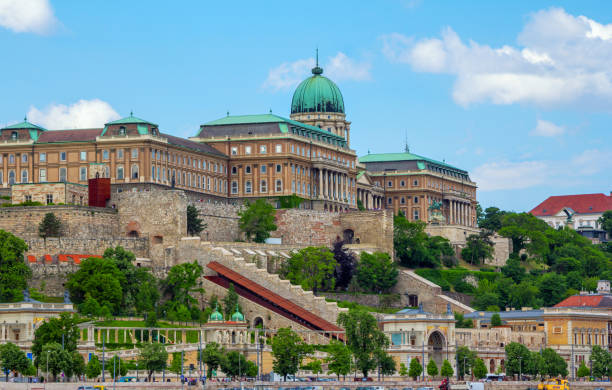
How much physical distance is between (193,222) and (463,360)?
40.6 metres

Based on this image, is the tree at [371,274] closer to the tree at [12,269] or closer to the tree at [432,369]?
the tree at [432,369]

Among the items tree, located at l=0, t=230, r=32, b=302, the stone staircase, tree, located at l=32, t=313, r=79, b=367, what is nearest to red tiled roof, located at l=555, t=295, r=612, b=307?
the stone staircase

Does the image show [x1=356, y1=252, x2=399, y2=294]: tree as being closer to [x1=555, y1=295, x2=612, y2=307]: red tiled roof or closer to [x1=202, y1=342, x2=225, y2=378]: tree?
[x1=555, y1=295, x2=612, y2=307]: red tiled roof

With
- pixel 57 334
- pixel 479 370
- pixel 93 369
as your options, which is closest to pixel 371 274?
pixel 479 370

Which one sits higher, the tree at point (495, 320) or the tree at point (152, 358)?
the tree at point (495, 320)

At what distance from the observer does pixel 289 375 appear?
14888 cm

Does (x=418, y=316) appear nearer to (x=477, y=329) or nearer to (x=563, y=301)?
(x=477, y=329)

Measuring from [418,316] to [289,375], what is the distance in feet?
76.1

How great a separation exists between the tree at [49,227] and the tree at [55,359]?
1758 inches

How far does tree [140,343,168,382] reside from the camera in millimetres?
139125

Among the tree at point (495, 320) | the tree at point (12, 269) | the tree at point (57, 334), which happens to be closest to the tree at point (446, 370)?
the tree at point (495, 320)

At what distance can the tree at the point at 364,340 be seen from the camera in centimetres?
15338

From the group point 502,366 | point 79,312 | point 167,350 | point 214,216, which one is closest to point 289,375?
point 167,350

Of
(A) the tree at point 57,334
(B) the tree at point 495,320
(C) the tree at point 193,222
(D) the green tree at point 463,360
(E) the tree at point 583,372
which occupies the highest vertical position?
(C) the tree at point 193,222
